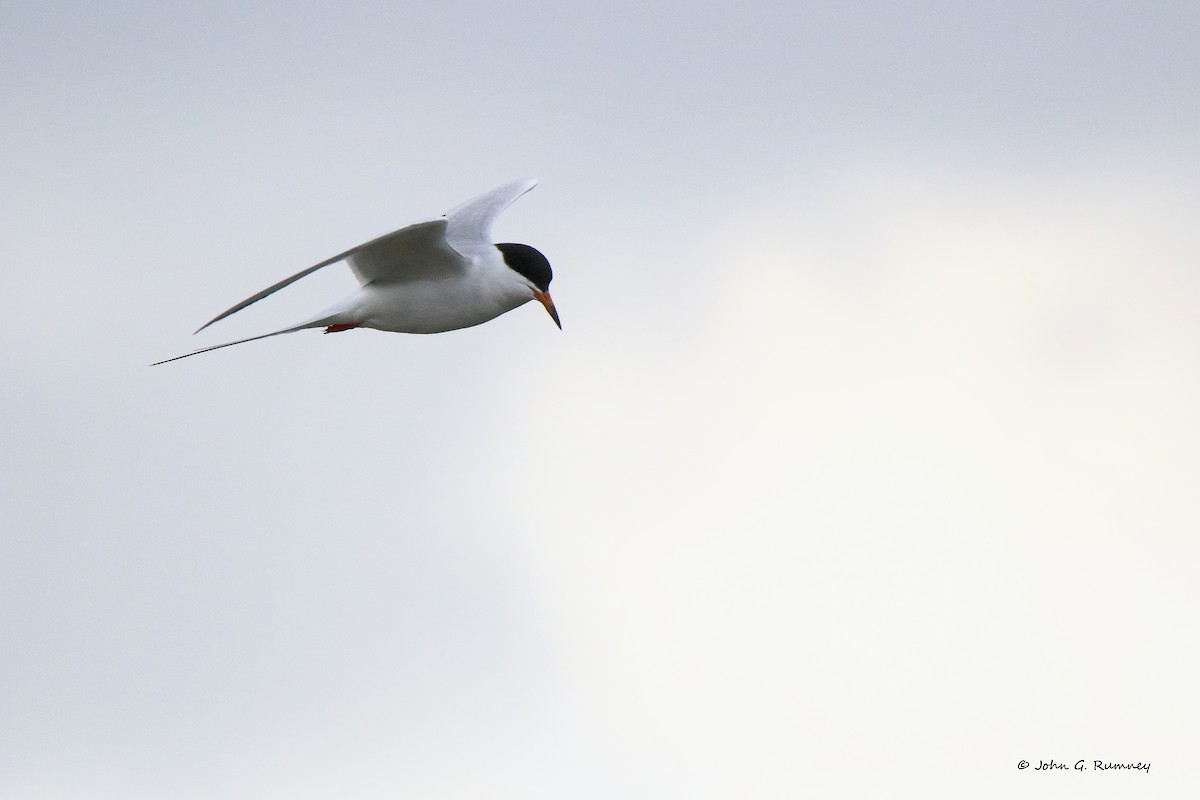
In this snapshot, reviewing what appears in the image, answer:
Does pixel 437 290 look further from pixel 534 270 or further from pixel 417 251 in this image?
pixel 534 270

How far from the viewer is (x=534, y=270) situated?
12.8 metres

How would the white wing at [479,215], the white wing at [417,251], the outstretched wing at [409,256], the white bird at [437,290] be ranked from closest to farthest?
the white wing at [417,251] → the outstretched wing at [409,256] → the white bird at [437,290] → the white wing at [479,215]

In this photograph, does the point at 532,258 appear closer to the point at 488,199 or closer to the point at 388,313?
the point at 388,313

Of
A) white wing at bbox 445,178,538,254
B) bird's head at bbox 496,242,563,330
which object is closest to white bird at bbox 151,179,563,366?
bird's head at bbox 496,242,563,330

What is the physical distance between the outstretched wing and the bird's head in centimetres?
49

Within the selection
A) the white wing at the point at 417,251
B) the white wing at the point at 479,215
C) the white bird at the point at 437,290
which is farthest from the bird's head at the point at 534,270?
the white wing at the point at 479,215

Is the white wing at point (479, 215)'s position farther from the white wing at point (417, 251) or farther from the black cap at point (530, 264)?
the black cap at point (530, 264)

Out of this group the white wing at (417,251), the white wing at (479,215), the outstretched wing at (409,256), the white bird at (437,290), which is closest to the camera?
the white wing at (417,251)

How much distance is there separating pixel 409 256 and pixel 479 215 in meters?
2.78

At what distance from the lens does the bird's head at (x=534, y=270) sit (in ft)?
42.1

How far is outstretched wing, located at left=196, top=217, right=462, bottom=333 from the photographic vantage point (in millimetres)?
11852

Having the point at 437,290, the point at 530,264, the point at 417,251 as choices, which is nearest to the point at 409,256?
the point at 417,251

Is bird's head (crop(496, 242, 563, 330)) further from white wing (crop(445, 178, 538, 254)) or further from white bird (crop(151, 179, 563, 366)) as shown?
white wing (crop(445, 178, 538, 254))

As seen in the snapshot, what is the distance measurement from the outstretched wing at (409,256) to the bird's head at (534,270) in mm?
487
